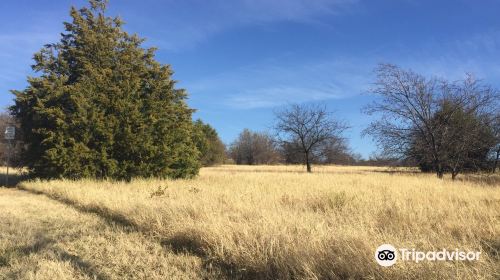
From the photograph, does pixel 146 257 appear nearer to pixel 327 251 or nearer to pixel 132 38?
pixel 327 251

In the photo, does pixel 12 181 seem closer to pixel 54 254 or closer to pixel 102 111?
pixel 102 111

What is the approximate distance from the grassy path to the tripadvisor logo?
2.20 meters

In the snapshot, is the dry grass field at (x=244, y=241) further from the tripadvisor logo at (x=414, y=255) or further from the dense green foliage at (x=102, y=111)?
the dense green foliage at (x=102, y=111)

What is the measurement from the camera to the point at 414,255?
15.3 feet

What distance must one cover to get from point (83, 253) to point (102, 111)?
52.0ft

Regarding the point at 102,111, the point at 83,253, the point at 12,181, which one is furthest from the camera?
the point at 12,181

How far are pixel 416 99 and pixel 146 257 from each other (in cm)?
1705

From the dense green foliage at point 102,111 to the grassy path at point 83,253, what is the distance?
11.5 m

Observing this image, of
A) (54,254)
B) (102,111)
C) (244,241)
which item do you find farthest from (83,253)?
(102,111)

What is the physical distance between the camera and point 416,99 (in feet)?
65.8

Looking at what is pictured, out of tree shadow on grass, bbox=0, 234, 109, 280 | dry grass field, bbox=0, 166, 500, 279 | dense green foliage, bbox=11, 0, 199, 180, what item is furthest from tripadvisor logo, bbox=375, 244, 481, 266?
dense green foliage, bbox=11, 0, 199, 180

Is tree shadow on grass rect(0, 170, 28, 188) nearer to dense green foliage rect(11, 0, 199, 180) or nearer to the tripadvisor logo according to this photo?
dense green foliage rect(11, 0, 199, 180)

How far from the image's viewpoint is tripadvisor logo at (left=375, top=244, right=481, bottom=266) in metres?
4.57

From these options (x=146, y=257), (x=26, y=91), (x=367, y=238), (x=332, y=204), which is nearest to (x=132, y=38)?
(x=26, y=91)
